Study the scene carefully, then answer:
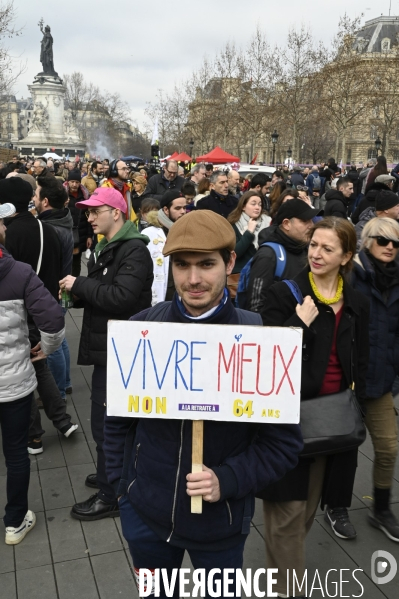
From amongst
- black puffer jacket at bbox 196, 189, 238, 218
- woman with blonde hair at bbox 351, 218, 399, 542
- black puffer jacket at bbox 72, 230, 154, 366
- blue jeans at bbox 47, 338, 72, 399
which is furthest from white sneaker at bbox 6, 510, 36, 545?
black puffer jacket at bbox 196, 189, 238, 218

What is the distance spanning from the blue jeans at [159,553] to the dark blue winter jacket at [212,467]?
44 millimetres

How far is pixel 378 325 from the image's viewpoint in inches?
136

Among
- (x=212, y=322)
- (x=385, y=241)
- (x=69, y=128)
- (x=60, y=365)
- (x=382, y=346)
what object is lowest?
(x=60, y=365)

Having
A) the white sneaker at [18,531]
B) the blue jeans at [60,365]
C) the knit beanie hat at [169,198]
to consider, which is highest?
the knit beanie hat at [169,198]

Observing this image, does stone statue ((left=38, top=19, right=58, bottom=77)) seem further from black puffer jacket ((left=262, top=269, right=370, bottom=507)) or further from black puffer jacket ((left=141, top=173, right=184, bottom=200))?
black puffer jacket ((left=262, top=269, right=370, bottom=507))

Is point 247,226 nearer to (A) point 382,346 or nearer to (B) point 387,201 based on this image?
(B) point 387,201

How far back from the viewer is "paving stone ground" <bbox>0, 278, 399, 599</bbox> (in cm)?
304

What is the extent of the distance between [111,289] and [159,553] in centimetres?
167

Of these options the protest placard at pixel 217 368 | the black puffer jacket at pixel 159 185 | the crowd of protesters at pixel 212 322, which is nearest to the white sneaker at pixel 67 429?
the crowd of protesters at pixel 212 322

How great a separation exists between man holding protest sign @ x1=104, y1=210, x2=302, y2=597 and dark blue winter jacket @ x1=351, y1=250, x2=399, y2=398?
1.53 metres

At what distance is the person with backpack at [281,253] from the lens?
368cm

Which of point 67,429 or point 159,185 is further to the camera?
point 159,185

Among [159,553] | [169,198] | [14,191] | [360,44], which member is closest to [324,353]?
[159,553]

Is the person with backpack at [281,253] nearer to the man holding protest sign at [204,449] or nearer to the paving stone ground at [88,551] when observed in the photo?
the paving stone ground at [88,551]
